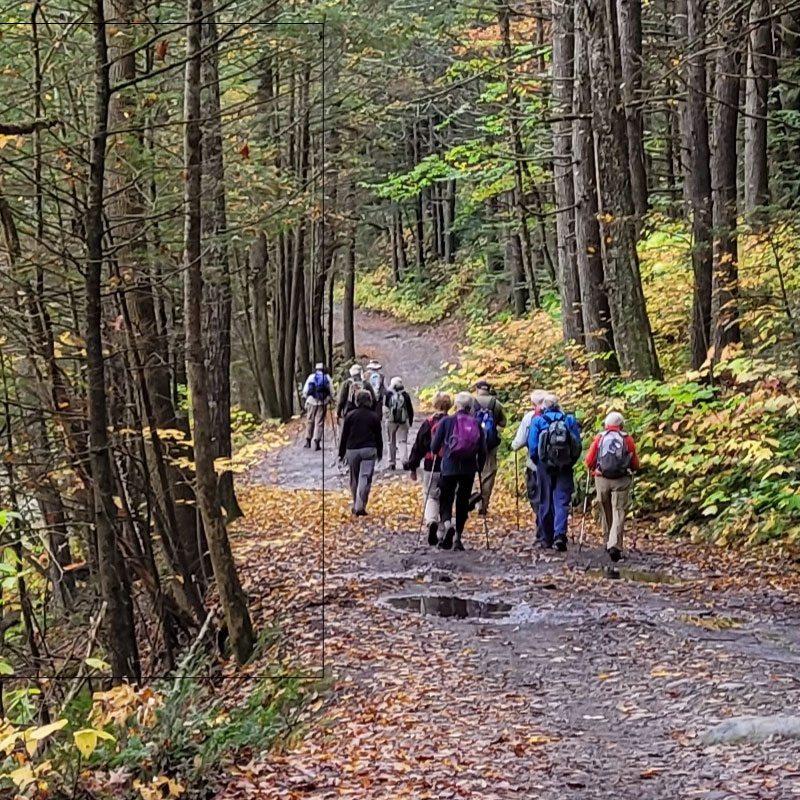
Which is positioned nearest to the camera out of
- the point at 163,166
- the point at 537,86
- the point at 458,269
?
the point at 163,166

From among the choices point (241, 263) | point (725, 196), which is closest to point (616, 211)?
point (725, 196)

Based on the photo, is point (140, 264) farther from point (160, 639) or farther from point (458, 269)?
point (458, 269)

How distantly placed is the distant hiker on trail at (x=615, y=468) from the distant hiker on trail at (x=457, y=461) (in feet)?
4.68

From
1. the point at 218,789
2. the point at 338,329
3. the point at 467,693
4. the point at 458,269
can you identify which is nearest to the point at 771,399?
the point at 467,693

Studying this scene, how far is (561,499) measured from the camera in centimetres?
1266

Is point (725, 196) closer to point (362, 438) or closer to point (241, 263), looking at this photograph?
point (362, 438)

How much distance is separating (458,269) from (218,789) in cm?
3939

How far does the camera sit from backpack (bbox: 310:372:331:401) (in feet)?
73.2

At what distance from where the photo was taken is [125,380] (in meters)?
10.0

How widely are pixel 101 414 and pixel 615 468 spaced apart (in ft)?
21.3

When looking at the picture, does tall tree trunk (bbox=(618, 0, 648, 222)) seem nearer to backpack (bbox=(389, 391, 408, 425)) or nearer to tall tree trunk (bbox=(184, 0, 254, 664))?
backpack (bbox=(389, 391, 408, 425))

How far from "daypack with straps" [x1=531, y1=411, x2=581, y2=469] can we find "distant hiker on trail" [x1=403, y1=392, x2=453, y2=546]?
1.26 metres

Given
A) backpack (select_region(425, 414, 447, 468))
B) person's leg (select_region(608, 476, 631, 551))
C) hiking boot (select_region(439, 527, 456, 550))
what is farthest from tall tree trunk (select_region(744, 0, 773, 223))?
hiking boot (select_region(439, 527, 456, 550))

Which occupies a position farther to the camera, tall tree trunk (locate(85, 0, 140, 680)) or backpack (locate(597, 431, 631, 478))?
Result: backpack (locate(597, 431, 631, 478))
